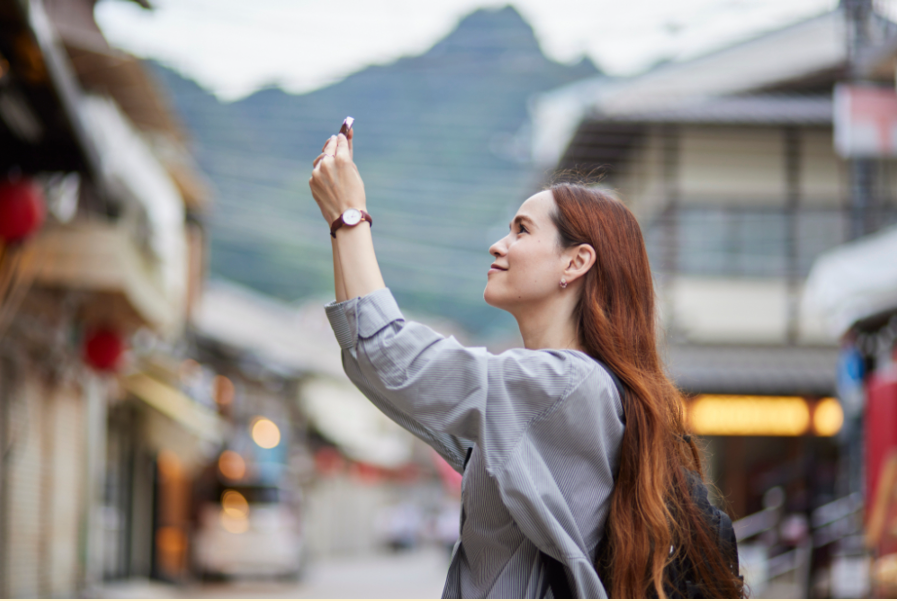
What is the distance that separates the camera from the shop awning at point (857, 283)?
8.59 m

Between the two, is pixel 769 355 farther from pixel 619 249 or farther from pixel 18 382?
pixel 619 249

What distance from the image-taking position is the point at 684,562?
2.09 m

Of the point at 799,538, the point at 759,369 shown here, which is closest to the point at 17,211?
the point at 799,538

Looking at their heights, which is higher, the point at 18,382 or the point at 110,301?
the point at 110,301

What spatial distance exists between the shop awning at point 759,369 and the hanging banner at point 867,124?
357 inches

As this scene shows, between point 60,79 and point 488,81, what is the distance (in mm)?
19518

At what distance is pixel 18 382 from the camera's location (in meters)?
→ 12.3

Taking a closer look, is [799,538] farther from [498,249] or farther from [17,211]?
[498,249]

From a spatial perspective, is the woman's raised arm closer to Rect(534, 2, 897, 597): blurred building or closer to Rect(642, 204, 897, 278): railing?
Rect(534, 2, 897, 597): blurred building

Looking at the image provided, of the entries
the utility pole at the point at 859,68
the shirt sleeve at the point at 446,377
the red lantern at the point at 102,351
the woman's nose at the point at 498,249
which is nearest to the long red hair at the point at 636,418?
the woman's nose at the point at 498,249

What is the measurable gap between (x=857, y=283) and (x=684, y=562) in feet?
24.1

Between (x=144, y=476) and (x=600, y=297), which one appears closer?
(x=600, y=297)

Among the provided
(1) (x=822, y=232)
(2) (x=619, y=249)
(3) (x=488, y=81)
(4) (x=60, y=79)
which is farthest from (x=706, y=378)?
(2) (x=619, y=249)

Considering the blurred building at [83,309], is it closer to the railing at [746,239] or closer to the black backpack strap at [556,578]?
the black backpack strap at [556,578]
